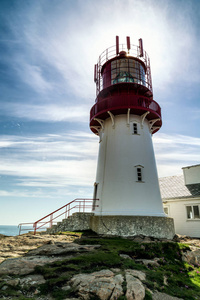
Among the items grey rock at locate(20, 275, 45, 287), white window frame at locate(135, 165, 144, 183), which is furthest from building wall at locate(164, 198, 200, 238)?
grey rock at locate(20, 275, 45, 287)

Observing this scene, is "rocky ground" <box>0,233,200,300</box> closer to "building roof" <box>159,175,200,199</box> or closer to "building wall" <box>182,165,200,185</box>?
"building roof" <box>159,175,200,199</box>

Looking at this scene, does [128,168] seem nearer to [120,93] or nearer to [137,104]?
[137,104]

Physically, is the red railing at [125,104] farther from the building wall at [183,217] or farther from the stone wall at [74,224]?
the building wall at [183,217]

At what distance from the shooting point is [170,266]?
8266 mm

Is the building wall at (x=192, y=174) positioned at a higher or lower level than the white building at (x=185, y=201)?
higher

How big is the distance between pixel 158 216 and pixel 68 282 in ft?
30.5

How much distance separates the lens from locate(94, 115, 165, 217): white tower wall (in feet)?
45.1

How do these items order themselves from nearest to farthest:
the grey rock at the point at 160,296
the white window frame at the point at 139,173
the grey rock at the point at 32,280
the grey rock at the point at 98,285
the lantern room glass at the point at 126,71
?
1. the grey rock at the point at 98,285
2. the grey rock at the point at 32,280
3. the grey rock at the point at 160,296
4. the white window frame at the point at 139,173
5. the lantern room glass at the point at 126,71

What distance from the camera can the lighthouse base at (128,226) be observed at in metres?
12.2

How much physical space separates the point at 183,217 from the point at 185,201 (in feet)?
4.76

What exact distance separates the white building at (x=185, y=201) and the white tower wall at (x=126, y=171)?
5.64m

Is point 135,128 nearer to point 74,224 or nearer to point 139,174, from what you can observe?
point 139,174

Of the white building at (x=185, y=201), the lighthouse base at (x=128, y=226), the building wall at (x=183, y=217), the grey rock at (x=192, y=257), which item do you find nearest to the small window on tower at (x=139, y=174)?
the lighthouse base at (x=128, y=226)

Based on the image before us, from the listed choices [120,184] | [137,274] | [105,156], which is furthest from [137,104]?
[137,274]
